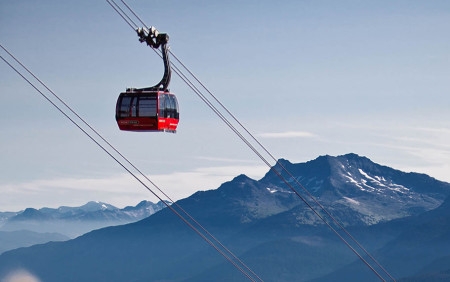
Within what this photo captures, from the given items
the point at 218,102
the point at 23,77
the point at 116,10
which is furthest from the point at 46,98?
the point at 218,102

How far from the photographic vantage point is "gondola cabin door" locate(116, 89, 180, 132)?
65.1m

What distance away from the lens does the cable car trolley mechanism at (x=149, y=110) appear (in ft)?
213

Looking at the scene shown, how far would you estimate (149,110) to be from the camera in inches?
2571

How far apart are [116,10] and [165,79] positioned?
10.9m

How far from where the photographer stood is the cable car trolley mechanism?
6500 centimetres

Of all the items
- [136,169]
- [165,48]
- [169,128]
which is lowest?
[136,169]

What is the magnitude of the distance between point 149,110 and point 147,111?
0.89ft

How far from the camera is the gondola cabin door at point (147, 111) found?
65.1 meters

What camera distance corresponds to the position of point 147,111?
65.5 m

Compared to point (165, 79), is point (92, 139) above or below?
below

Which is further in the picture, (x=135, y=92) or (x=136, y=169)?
(x=135, y=92)

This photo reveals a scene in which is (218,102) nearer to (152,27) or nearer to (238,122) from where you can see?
(238,122)

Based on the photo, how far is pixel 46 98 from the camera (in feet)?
182

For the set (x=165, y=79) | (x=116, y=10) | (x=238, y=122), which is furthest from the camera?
(x=165, y=79)
